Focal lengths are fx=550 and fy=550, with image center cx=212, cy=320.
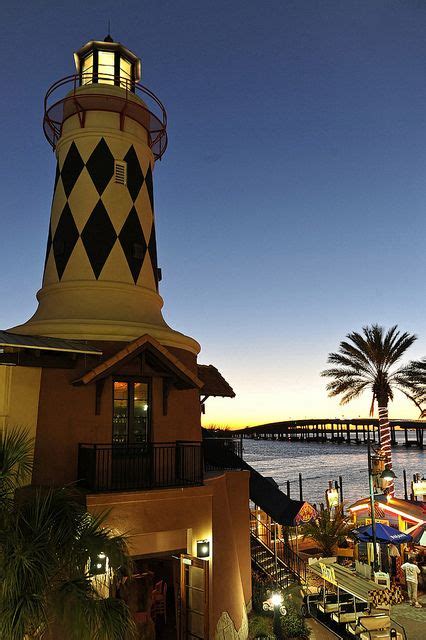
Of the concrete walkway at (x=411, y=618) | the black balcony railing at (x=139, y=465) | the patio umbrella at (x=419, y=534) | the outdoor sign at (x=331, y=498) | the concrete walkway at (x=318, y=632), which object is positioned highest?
the black balcony railing at (x=139, y=465)

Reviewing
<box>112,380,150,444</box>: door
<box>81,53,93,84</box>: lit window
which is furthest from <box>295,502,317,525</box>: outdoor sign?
<box>81,53,93,84</box>: lit window

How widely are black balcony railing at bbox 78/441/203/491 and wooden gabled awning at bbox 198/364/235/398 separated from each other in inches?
121

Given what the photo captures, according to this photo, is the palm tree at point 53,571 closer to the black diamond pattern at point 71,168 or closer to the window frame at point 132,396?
the window frame at point 132,396

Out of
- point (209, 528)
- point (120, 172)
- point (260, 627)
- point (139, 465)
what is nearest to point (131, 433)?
point (139, 465)

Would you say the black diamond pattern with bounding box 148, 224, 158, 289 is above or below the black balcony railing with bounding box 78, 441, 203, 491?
above

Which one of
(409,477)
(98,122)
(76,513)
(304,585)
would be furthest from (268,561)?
(409,477)

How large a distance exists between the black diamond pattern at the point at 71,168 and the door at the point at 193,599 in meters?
10.2

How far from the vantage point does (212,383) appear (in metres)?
17.1

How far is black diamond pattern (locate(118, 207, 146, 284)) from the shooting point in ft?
49.9

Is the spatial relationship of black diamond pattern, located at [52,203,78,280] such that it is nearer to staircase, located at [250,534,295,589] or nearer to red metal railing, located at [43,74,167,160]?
red metal railing, located at [43,74,167,160]

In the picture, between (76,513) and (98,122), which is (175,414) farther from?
(98,122)

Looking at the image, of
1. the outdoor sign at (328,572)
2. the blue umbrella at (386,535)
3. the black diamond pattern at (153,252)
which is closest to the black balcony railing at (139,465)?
the black diamond pattern at (153,252)

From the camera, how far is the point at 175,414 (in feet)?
45.3

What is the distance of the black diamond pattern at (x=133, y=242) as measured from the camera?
49.9 ft
